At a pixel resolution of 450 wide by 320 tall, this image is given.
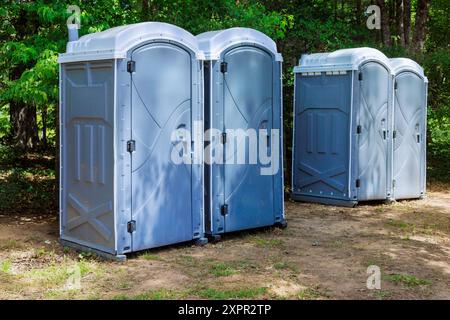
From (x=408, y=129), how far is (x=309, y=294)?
5823mm

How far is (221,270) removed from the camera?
19.3 feet

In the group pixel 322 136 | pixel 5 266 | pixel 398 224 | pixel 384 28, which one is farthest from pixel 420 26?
pixel 5 266

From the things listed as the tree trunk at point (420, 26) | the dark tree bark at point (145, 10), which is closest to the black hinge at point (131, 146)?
the dark tree bark at point (145, 10)

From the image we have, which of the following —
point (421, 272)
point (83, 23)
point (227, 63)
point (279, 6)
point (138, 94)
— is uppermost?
point (279, 6)

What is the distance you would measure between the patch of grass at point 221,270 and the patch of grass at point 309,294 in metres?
0.78

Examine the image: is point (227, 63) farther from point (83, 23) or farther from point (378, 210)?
point (378, 210)

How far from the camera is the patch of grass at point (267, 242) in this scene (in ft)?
22.9

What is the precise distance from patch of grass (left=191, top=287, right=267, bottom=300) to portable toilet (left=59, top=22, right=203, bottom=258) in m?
1.32

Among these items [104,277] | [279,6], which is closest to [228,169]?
[104,277]

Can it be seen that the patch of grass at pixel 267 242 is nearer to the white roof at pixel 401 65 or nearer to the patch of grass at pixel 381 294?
the patch of grass at pixel 381 294

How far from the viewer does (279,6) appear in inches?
484

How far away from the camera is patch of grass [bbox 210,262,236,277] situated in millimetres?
5734

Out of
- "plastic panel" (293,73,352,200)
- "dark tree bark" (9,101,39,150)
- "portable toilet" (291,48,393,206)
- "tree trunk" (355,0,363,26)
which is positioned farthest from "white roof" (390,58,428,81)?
"dark tree bark" (9,101,39,150)

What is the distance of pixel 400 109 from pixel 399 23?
6986mm
